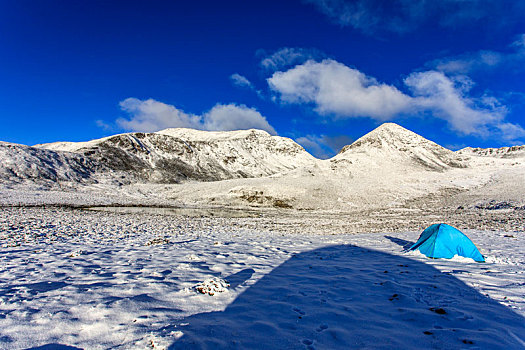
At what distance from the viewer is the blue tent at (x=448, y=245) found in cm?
887

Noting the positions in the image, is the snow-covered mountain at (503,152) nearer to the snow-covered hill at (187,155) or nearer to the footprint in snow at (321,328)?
the snow-covered hill at (187,155)

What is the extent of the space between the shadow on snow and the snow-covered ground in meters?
0.02

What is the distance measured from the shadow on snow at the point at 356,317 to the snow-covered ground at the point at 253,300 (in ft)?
0.07

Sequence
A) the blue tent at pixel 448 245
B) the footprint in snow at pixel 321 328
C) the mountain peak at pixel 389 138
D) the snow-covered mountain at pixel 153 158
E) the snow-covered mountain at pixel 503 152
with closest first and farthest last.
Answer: the footprint in snow at pixel 321 328
the blue tent at pixel 448 245
the snow-covered mountain at pixel 153 158
the mountain peak at pixel 389 138
the snow-covered mountain at pixel 503 152

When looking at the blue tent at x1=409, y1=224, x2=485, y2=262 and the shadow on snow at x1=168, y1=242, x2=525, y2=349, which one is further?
the blue tent at x1=409, y1=224, x2=485, y2=262

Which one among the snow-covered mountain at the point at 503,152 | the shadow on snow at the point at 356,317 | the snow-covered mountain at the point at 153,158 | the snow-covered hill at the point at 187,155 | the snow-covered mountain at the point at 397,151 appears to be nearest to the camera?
the shadow on snow at the point at 356,317

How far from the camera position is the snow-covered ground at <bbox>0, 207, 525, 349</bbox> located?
12.7 feet

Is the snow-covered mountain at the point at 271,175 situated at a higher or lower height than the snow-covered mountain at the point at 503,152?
lower

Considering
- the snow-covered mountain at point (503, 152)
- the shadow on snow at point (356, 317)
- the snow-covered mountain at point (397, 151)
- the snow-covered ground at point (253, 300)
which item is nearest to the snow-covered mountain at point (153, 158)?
the snow-covered mountain at point (397, 151)

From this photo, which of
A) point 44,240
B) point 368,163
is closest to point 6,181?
point 44,240

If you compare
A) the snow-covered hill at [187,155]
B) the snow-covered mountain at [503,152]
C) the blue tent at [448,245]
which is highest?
the snow-covered mountain at [503,152]

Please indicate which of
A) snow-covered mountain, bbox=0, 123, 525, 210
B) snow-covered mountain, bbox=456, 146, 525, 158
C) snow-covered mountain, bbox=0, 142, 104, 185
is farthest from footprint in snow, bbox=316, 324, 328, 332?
snow-covered mountain, bbox=456, 146, 525, 158

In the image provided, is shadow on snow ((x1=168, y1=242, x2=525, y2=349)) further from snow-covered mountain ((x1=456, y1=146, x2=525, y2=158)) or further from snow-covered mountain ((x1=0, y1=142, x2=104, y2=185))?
snow-covered mountain ((x1=456, y1=146, x2=525, y2=158))

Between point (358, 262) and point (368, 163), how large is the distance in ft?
199
